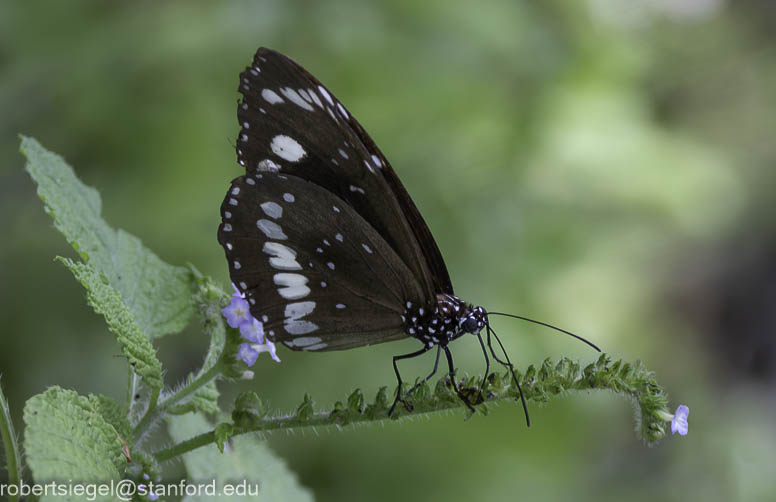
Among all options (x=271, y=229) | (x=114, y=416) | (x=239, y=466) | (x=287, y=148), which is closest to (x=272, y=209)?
(x=271, y=229)

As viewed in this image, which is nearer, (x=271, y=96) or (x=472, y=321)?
(x=271, y=96)

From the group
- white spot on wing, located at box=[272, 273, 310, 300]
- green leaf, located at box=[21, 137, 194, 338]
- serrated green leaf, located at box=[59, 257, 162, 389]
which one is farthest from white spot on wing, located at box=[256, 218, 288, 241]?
serrated green leaf, located at box=[59, 257, 162, 389]

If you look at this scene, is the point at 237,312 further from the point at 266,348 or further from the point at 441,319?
the point at 441,319

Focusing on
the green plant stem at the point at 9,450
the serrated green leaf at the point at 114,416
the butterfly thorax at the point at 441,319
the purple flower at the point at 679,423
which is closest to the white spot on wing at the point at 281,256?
the butterfly thorax at the point at 441,319

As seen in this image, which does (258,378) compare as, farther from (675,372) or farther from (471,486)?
(675,372)

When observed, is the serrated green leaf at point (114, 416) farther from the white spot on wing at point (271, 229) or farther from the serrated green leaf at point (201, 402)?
the white spot on wing at point (271, 229)
